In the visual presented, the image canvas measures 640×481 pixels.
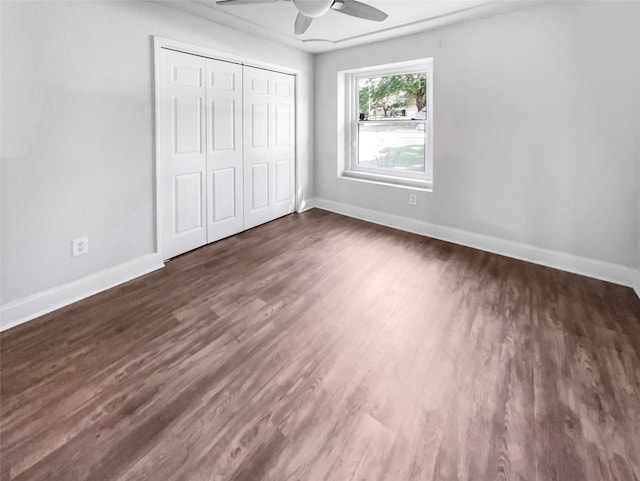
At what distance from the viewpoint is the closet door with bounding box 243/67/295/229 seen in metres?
4.16

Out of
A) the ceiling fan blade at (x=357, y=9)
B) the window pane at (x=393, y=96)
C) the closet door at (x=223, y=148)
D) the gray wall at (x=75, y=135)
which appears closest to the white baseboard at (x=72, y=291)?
the gray wall at (x=75, y=135)

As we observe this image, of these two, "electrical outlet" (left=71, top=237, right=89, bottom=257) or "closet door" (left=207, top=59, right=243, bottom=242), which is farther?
"closet door" (left=207, top=59, right=243, bottom=242)

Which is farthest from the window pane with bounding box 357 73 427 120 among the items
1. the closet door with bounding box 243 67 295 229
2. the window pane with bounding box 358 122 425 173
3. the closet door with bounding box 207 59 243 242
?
the closet door with bounding box 207 59 243 242

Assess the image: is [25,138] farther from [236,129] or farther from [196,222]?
[236,129]

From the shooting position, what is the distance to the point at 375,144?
192 inches

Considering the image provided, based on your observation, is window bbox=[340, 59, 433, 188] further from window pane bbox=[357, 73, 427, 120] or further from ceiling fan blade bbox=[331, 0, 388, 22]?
ceiling fan blade bbox=[331, 0, 388, 22]

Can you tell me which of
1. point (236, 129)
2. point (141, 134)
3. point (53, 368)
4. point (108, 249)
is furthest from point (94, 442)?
point (236, 129)

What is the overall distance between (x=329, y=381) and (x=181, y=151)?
107 inches

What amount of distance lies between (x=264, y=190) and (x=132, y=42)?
217 centimetres

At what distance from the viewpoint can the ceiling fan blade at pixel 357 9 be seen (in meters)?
2.43

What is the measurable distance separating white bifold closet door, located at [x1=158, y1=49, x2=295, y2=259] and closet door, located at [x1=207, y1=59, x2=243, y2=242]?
0.01m

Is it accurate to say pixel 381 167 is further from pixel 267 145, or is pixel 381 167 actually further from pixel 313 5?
pixel 313 5

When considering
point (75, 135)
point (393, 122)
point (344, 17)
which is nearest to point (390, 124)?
point (393, 122)

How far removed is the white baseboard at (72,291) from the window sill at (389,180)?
297 centimetres
